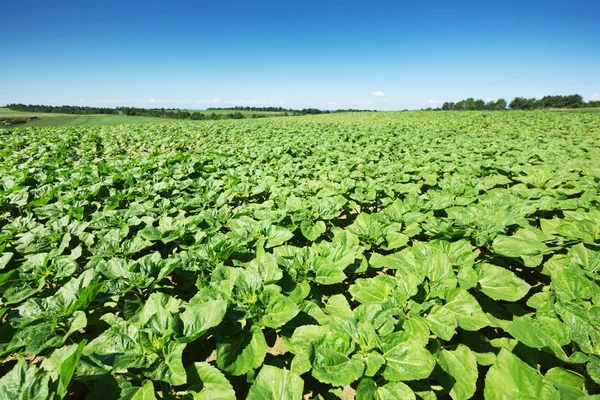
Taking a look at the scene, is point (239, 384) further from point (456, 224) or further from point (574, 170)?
point (574, 170)

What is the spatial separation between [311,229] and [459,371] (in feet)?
7.85

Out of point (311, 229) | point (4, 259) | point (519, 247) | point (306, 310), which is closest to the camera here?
point (306, 310)

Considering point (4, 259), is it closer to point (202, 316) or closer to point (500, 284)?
point (202, 316)

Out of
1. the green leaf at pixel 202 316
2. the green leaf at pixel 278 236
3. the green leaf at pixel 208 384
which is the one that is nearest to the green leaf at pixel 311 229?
the green leaf at pixel 278 236

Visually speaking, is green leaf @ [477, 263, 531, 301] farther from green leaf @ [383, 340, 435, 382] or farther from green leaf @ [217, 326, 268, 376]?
green leaf @ [217, 326, 268, 376]

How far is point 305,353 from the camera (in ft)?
6.06

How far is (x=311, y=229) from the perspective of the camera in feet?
12.9

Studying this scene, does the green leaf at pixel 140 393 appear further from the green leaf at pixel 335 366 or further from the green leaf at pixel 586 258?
the green leaf at pixel 586 258

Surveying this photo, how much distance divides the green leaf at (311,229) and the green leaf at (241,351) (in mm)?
1896

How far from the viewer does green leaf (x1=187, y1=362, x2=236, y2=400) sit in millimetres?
1671

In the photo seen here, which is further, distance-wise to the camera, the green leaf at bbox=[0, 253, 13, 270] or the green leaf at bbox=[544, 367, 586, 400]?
the green leaf at bbox=[0, 253, 13, 270]

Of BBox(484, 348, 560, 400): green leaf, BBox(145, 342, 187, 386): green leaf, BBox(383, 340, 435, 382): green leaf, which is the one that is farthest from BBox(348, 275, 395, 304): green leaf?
BBox(145, 342, 187, 386): green leaf

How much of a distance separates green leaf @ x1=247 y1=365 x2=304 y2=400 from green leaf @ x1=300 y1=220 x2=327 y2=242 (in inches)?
86.6

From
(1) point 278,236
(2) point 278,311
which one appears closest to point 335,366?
(2) point 278,311
